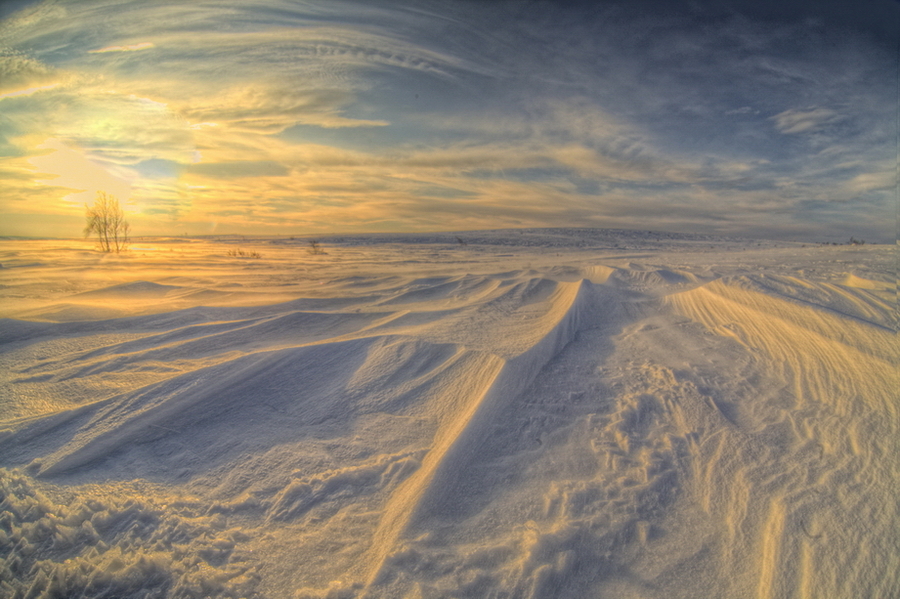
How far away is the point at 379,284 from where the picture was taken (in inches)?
210

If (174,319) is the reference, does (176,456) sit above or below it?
below

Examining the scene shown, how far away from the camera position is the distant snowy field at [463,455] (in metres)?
1.27

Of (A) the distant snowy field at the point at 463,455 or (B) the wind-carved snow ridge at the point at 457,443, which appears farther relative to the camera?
(B) the wind-carved snow ridge at the point at 457,443

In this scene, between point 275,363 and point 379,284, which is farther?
point 379,284

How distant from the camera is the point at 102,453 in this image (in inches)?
72.3

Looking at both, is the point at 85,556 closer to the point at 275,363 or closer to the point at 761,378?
the point at 275,363

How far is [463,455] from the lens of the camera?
5.75ft

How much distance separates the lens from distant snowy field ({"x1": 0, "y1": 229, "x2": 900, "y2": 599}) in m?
1.27

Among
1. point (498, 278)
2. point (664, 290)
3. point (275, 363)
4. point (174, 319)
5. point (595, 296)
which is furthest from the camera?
point (498, 278)

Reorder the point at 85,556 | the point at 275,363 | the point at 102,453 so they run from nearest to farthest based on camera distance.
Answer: the point at 85,556 → the point at 102,453 → the point at 275,363

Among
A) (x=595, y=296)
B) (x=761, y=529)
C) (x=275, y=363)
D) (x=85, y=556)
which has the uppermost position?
(x=595, y=296)

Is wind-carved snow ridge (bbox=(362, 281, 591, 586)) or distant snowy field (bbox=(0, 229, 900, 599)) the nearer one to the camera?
distant snowy field (bbox=(0, 229, 900, 599))

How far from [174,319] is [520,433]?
3345 mm

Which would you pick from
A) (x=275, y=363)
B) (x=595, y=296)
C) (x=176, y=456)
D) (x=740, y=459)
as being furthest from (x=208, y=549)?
(x=595, y=296)
